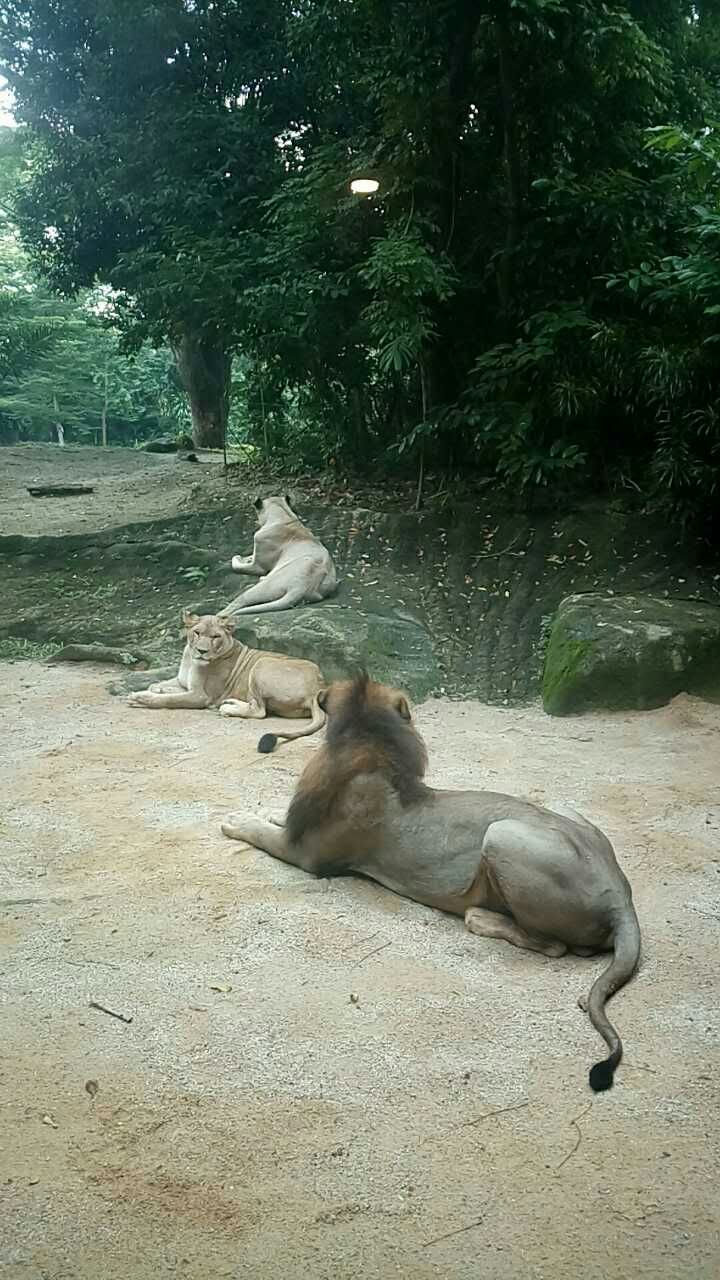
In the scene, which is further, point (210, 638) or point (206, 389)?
point (206, 389)

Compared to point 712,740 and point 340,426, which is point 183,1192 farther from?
point 340,426

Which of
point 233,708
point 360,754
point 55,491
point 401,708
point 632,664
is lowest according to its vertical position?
point 233,708

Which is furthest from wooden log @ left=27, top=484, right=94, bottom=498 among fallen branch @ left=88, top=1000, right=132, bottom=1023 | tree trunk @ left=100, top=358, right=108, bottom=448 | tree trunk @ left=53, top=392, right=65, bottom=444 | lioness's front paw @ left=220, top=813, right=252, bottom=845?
fallen branch @ left=88, top=1000, right=132, bottom=1023

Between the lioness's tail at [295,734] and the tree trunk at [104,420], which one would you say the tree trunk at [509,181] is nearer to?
the lioness's tail at [295,734]

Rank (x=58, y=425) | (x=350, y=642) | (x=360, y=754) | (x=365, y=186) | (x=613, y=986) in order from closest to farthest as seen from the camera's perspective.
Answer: (x=613, y=986) → (x=360, y=754) → (x=350, y=642) → (x=365, y=186) → (x=58, y=425)

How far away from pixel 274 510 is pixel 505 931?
22.4ft

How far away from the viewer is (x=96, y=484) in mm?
14852

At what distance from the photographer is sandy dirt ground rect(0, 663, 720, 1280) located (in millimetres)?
1979

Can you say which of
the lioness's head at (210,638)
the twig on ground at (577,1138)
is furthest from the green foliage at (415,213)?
the twig on ground at (577,1138)

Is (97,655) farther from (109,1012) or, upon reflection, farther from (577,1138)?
(577,1138)

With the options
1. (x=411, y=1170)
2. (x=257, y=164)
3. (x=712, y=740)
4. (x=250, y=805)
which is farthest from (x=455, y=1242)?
(x=257, y=164)

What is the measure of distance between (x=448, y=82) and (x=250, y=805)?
8127 mm

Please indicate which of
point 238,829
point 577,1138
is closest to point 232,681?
point 238,829

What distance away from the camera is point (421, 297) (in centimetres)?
1017
